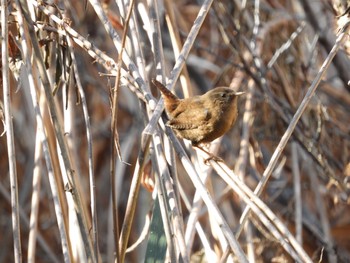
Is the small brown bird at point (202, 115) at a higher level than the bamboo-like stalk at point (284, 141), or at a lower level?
higher

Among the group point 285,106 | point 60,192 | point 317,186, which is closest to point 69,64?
point 60,192

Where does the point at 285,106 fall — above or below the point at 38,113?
below

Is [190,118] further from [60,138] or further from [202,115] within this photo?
[60,138]

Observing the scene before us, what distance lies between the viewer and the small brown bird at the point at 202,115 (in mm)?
2209

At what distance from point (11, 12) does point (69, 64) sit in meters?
0.24

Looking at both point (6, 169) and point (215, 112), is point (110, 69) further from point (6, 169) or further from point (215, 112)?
point (6, 169)

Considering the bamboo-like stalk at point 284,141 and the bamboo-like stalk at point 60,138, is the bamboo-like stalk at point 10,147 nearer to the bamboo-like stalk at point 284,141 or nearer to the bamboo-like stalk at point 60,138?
the bamboo-like stalk at point 60,138

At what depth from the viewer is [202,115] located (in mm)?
2254

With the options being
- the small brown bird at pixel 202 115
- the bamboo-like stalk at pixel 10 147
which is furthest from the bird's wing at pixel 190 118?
the bamboo-like stalk at pixel 10 147

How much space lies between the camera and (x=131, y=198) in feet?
5.15

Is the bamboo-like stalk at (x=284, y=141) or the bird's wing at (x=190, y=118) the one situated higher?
the bird's wing at (x=190, y=118)

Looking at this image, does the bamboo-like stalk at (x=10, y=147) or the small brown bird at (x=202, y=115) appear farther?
the small brown bird at (x=202, y=115)

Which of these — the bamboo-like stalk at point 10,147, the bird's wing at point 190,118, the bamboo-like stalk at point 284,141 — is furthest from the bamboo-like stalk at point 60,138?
the bird's wing at point 190,118

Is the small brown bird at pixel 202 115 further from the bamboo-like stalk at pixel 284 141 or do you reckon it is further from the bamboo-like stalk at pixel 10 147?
the bamboo-like stalk at pixel 10 147
